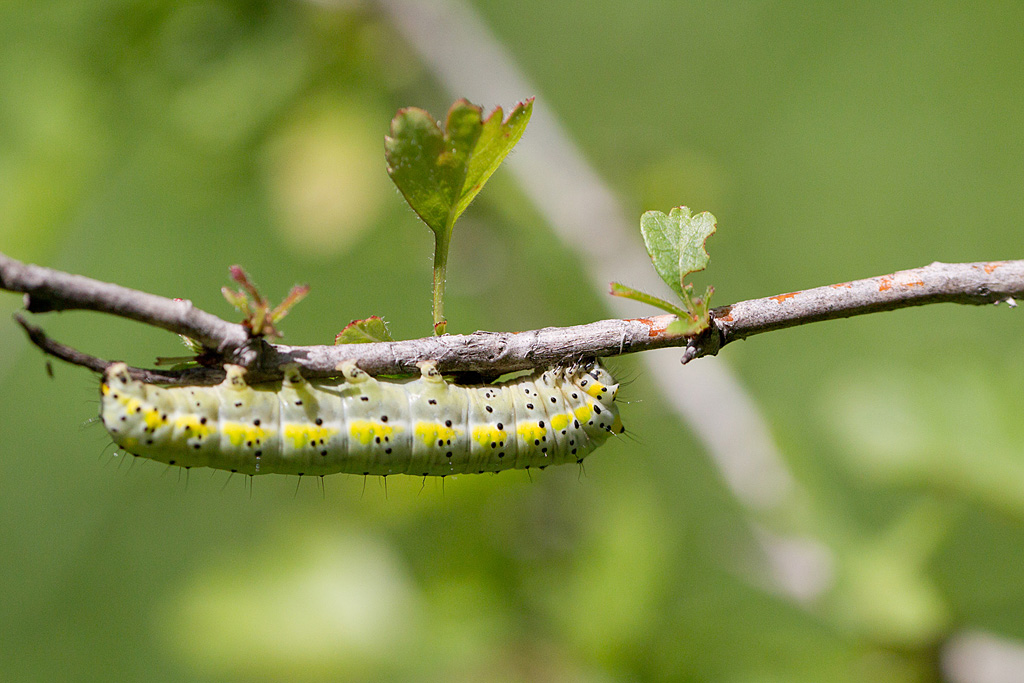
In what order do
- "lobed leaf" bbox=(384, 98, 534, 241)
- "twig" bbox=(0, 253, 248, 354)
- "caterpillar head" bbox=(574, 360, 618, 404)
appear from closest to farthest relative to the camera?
"twig" bbox=(0, 253, 248, 354) → "lobed leaf" bbox=(384, 98, 534, 241) → "caterpillar head" bbox=(574, 360, 618, 404)

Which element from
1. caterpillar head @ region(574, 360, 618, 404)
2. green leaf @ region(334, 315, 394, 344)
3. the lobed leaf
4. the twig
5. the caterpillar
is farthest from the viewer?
caterpillar head @ region(574, 360, 618, 404)

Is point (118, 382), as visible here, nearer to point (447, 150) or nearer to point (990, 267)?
point (447, 150)

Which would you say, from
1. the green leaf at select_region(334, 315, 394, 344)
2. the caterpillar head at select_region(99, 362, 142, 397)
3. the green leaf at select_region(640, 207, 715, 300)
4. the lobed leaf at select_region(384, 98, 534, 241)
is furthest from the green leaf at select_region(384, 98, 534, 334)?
the caterpillar head at select_region(99, 362, 142, 397)

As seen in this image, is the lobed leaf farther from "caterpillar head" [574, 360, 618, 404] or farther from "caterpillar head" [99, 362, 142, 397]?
"caterpillar head" [574, 360, 618, 404]

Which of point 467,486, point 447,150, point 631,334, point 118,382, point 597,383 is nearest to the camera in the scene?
point 447,150

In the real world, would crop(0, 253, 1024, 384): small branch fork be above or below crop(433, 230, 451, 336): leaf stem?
below

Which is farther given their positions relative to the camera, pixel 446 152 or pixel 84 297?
pixel 446 152

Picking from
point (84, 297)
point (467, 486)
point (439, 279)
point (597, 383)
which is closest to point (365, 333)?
point (439, 279)
